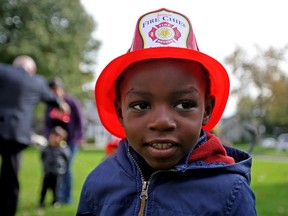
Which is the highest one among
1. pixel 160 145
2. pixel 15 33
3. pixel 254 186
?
pixel 15 33

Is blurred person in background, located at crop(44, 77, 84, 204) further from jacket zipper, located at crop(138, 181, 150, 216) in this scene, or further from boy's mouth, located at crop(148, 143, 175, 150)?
boy's mouth, located at crop(148, 143, 175, 150)

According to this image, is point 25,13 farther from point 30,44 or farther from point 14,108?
point 14,108

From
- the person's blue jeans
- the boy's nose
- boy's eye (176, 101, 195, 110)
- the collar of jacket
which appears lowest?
the person's blue jeans

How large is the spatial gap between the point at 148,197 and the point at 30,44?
27.7 metres

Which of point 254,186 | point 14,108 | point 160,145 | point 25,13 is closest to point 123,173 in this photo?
point 160,145

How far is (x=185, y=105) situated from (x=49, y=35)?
2891 centimetres

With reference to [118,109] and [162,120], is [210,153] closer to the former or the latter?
[162,120]

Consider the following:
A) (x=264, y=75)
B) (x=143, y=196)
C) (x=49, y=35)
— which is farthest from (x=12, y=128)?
(x=264, y=75)

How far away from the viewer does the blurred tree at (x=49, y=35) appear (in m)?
28.3

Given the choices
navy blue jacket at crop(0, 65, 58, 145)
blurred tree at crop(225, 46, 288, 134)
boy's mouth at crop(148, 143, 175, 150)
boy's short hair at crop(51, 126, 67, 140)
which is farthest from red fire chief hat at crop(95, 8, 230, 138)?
blurred tree at crop(225, 46, 288, 134)

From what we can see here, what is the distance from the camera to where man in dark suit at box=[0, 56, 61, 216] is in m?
4.61

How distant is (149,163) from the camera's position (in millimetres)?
1666

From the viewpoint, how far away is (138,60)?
1.69 meters

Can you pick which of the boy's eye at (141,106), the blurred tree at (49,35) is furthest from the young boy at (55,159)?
the blurred tree at (49,35)
